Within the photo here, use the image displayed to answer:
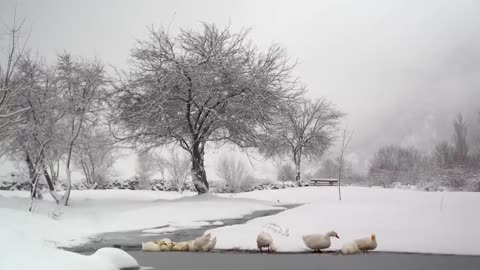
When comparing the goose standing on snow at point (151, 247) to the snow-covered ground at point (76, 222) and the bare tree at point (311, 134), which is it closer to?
the snow-covered ground at point (76, 222)

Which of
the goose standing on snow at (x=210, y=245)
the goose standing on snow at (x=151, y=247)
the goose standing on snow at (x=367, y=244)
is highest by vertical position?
the goose standing on snow at (x=367, y=244)

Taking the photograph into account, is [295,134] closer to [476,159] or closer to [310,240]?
[476,159]

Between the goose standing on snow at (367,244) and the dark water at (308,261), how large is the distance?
12 centimetres

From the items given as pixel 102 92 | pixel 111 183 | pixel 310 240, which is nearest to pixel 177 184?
pixel 111 183

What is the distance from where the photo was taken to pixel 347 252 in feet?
24.6

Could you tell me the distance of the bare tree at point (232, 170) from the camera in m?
→ 45.3

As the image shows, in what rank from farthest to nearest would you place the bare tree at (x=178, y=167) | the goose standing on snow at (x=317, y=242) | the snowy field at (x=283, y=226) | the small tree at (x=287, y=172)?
the small tree at (x=287, y=172), the bare tree at (x=178, y=167), the goose standing on snow at (x=317, y=242), the snowy field at (x=283, y=226)

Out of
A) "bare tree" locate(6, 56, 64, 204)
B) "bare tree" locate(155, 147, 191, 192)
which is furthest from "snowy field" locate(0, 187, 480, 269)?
"bare tree" locate(155, 147, 191, 192)

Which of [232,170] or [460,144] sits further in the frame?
[232,170]

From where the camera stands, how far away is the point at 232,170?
45438mm

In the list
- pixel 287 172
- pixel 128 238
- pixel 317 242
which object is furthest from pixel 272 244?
pixel 287 172

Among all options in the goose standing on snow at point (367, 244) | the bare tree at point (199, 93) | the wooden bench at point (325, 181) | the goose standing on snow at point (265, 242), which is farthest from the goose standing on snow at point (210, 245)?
the wooden bench at point (325, 181)

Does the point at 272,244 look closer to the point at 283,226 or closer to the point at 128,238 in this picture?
the point at 283,226

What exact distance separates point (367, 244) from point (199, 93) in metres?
13.4
